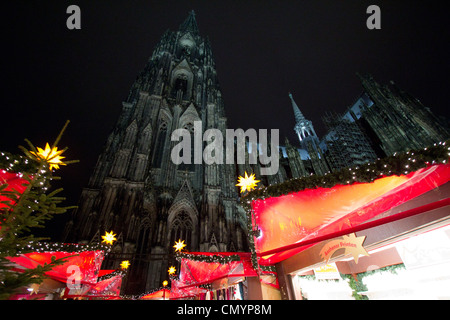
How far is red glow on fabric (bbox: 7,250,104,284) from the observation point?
14.6 feet

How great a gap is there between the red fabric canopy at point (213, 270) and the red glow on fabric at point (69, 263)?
315cm

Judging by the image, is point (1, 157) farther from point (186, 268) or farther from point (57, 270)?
Result: point (186, 268)

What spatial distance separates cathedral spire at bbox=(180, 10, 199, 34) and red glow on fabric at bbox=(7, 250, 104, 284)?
38031mm

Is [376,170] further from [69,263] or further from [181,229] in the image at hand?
[181,229]

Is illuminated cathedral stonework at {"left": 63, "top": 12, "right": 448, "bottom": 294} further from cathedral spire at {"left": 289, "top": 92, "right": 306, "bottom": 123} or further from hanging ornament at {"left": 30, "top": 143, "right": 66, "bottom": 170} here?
cathedral spire at {"left": 289, "top": 92, "right": 306, "bottom": 123}

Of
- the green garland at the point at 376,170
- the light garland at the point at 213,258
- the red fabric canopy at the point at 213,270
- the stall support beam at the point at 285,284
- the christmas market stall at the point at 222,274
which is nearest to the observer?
the green garland at the point at 376,170

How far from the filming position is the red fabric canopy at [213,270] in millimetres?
5129

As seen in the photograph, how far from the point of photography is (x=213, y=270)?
632 cm

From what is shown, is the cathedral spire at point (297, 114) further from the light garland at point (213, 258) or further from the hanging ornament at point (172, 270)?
the light garland at point (213, 258)

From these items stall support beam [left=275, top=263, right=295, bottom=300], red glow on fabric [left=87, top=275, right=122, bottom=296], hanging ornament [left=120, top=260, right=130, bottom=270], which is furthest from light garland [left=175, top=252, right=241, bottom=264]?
hanging ornament [left=120, top=260, right=130, bottom=270]

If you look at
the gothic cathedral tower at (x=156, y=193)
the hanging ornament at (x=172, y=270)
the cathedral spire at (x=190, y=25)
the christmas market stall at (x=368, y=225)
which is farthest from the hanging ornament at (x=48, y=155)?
the cathedral spire at (x=190, y=25)

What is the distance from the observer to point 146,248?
14.3m
